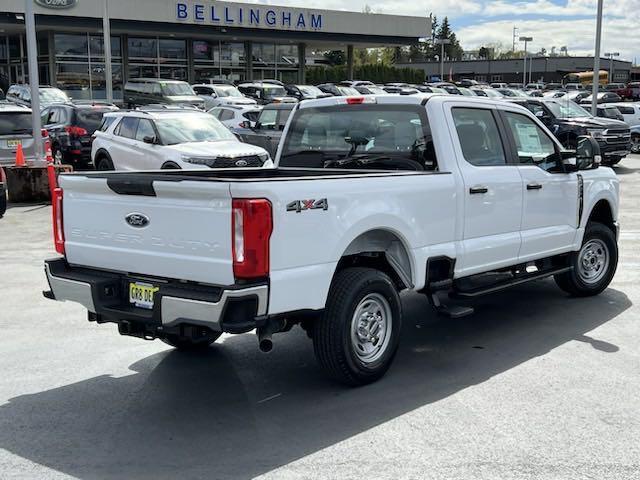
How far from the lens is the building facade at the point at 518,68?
10112 centimetres

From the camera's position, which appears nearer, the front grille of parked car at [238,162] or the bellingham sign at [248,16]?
the front grille of parked car at [238,162]

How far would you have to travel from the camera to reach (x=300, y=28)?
5159 cm

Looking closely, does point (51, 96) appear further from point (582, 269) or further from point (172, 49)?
point (582, 269)

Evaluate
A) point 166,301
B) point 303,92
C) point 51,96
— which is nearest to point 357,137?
point 166,301

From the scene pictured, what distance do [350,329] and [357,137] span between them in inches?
79.6

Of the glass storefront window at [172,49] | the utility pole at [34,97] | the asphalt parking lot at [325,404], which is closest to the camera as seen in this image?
the asphalt parking lot at [325,404]

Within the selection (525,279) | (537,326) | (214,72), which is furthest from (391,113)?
(214,72)

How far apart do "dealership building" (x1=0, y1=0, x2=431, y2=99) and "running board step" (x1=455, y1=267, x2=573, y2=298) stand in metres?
39.4

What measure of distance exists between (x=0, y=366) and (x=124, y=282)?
5.24ft

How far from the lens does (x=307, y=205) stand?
4.88 m

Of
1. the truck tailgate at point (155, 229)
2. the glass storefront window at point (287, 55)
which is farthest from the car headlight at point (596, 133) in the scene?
the glass storefront window at point (287, 55)

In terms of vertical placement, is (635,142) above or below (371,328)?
above

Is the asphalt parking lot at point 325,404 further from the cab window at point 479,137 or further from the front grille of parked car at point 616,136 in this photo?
the front grille of parked car at point 616,136

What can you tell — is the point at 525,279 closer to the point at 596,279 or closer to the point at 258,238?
the point at 596,279
